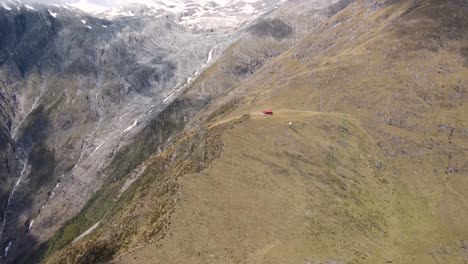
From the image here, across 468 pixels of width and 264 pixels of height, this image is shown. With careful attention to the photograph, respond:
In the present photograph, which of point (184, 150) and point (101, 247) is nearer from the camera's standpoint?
point (101, 247)

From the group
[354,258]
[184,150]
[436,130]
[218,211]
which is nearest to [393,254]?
[354,258]

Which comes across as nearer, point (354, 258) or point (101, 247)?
point (354, 258)

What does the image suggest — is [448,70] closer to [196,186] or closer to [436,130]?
[436,130]

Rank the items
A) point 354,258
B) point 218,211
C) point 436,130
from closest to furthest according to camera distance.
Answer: point 354,258 → point 218,211 → point 436,130

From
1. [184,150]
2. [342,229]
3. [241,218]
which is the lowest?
[184,150]

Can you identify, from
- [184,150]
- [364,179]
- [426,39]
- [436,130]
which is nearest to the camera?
[364,179]

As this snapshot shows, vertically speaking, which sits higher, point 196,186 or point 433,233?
point 196,186

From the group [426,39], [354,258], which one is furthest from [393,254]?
[426,39]

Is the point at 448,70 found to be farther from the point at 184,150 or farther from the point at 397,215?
the point at 184,150

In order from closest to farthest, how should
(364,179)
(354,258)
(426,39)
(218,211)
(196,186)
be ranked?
1. (354,258)
2. (218,211)
3. (196,186)
4. (364,179)
5. (426,39)
